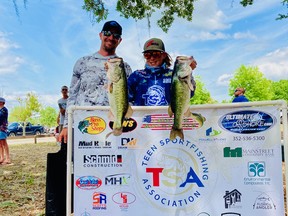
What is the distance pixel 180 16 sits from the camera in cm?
941

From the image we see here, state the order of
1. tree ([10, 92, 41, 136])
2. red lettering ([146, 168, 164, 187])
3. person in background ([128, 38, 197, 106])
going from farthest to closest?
tree ([10, 92, 41, 136]) → person in background ([128, 38, 197, 106]) → red lettering ([146, 168, 164, 187])

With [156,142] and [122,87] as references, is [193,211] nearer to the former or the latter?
[156,142]

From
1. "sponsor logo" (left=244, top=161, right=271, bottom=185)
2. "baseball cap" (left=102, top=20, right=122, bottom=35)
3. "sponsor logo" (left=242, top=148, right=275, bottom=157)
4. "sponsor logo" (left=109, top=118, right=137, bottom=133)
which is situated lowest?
"sponsor logo" (left=244, top=161, right=271, bottom=185)

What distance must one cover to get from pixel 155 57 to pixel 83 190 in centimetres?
142

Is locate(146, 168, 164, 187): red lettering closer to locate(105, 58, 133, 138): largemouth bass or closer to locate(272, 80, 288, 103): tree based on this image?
locate(105, 58, 133, 138): largemouth bass

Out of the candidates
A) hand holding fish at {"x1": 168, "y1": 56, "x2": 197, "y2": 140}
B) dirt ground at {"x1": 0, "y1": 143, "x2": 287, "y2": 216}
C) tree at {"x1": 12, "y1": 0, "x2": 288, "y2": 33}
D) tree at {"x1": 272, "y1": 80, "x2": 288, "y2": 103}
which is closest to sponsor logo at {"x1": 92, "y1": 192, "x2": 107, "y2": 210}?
hand holding fish at {"x1": 168, "y1": 56, "x2": 197, "y2": 140}

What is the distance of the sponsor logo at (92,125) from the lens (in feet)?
9.34

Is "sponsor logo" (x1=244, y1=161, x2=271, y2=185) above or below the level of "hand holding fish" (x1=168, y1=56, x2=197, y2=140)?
below

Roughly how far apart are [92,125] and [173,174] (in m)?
0.85

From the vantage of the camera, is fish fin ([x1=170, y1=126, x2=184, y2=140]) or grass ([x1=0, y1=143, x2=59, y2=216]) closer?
fish fin ([x1=170, y1=126, x2=184, y2=140])

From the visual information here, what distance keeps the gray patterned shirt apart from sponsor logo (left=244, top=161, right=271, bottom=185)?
148 cm

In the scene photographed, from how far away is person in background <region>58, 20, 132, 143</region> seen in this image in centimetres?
315

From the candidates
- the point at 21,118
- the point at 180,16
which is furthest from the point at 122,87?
the point at 21,118

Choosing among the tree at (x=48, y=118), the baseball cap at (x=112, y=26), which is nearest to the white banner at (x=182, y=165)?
the baseball cap at (x=112, y=26)
